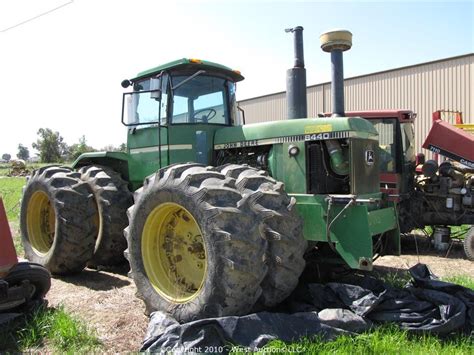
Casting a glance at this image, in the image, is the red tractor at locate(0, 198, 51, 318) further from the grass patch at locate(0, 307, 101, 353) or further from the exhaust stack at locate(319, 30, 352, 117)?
the exhaust stack at locate(319, 30, 352, 117)

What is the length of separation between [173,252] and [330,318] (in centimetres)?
163

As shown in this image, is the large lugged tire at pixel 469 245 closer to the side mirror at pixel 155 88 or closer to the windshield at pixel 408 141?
the windshield at pixel 408 141

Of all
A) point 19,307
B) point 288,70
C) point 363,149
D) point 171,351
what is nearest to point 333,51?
point 288,70

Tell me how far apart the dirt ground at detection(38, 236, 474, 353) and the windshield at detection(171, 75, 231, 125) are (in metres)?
2.13

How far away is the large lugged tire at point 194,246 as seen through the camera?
355cm

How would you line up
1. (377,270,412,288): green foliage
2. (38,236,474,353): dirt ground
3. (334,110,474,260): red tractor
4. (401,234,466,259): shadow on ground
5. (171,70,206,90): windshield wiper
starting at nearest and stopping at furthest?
(38,236,474,353): dirt ground, (377,270,412,288): green foliage, (171,70,206,90): windshield wiper, (401,234,466,259): shadow on ground, (334,110,474,260): red tractor

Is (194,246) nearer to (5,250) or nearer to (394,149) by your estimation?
(5,250)

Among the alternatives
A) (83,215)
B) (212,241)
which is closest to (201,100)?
(83,215)

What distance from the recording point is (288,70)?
5543 mm

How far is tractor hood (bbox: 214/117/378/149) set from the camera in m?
4.49

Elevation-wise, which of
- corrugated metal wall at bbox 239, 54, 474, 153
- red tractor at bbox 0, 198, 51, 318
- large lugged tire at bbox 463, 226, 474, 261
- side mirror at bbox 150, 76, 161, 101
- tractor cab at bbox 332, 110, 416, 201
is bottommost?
large lugged tire at bbox 463, 226, 474, 261

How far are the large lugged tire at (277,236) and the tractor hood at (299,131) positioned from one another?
3.14 ft

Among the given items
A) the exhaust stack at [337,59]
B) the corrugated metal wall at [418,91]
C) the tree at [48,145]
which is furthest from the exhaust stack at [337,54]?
the tree at [48,145]

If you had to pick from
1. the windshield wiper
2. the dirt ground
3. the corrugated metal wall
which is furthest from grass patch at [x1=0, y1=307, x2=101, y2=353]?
the corrugated metal wall
